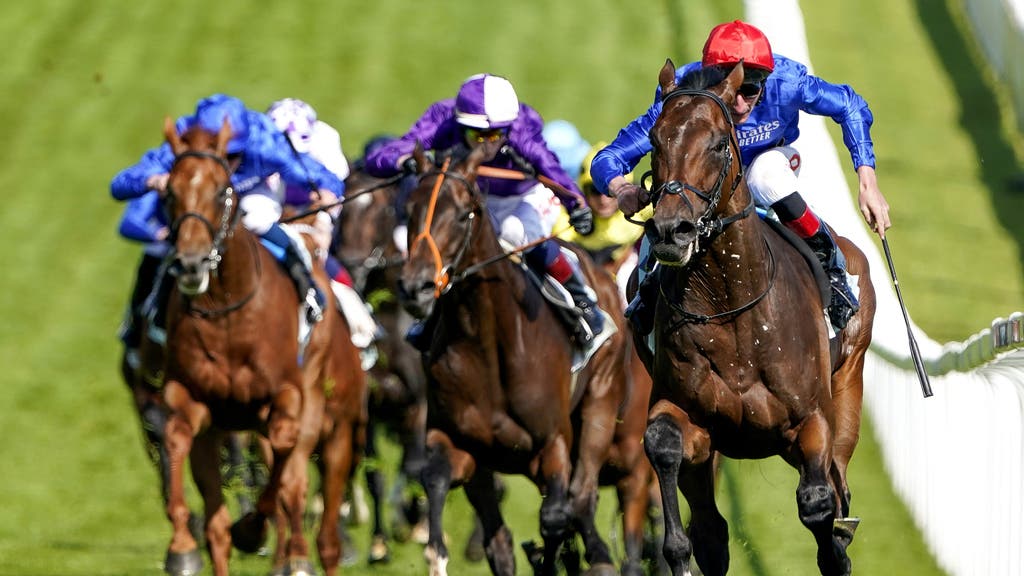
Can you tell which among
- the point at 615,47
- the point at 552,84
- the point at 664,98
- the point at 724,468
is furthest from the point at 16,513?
the point at 615,47

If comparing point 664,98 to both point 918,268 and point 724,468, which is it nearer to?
point 724,468

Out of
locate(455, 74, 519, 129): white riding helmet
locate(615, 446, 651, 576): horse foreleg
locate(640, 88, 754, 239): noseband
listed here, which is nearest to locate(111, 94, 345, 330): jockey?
locate(455, 74, 519, 129): white riding helmet

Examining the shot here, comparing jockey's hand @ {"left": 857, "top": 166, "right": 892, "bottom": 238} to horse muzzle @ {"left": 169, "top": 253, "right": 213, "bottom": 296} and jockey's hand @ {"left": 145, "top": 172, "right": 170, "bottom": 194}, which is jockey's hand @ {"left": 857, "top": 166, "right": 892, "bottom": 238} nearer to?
horse muzzle @ {"left": 169, "top": 253, "right": 213, "bottom": 296}

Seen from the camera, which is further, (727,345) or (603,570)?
(603,570)

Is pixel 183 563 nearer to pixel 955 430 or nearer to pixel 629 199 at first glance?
pixel 629 199

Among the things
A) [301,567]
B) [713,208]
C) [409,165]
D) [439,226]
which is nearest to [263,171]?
[409,165]

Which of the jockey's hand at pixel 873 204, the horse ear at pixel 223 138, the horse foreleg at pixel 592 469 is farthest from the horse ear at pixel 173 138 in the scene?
the jockey's hand at pixel 873 204

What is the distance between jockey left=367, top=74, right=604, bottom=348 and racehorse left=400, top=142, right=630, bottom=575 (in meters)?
0.43

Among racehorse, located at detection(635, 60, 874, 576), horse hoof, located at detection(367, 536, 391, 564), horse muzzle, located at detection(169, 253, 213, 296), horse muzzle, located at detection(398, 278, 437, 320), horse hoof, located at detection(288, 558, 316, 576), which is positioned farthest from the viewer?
horse hoof, located at detection(367, 536, 391, 564)

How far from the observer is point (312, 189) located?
975cm

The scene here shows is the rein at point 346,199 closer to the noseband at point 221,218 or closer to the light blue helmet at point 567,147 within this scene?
the noseband at point 221,218

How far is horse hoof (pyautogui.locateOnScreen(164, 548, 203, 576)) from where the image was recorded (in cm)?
823

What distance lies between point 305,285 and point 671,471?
3657 millimetres

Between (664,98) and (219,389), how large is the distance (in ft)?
11.2
